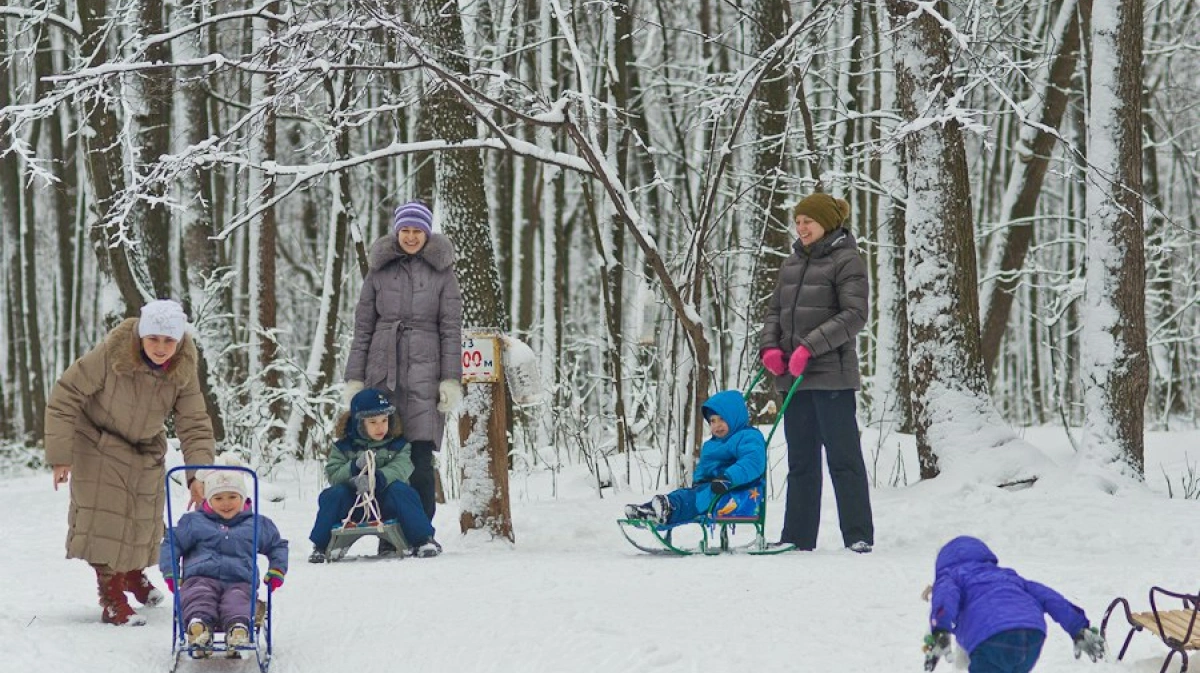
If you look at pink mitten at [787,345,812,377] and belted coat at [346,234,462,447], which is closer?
pink mitten at [787,345,812,377]

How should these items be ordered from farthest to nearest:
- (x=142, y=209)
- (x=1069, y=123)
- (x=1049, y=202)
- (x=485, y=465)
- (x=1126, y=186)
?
(x=1049, y=202)
(x=1069, y=123)
(x=142, y=209)
(x=1126, y=186)
(x=485, y=465)

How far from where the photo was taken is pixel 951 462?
30.5ft

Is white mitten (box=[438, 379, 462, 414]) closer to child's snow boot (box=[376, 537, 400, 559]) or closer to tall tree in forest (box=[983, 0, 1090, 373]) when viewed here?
child's snow boot (box=[376, 537, 400, 559])

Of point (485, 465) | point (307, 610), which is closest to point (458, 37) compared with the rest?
point (485, 465)

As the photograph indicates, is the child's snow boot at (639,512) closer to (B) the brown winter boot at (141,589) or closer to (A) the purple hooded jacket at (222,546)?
(A) the purple hooded jacket at (222,546)

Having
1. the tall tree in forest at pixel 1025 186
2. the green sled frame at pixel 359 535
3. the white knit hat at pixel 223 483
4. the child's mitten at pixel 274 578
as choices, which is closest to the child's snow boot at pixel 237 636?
the child's mitten at pixel 274 578

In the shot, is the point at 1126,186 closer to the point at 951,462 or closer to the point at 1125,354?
the point at 1125,354

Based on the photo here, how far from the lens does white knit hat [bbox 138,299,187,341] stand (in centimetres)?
580

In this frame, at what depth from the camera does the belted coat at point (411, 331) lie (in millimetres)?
7887

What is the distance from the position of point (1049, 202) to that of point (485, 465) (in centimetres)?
3004

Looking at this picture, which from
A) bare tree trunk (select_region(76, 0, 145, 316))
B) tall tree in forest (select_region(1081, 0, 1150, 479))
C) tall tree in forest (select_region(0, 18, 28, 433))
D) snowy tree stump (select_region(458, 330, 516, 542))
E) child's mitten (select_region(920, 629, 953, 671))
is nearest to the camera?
child's mitten (select_region(920, 629, 953, 671))

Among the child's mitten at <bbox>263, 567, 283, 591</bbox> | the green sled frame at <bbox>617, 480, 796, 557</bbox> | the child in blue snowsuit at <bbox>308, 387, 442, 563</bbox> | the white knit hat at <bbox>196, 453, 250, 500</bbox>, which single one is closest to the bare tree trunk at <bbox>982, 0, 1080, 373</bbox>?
the green sled frame at <bbox>617, 480, 796, 557</bbox>

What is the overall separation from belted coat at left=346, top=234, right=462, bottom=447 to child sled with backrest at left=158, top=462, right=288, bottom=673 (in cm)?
222

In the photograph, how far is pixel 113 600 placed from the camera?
19.3ft
